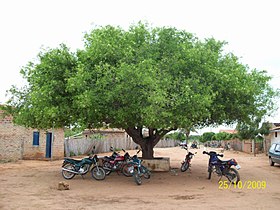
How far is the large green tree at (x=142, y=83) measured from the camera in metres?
11.5

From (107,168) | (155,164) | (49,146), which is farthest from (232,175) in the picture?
(49,146)

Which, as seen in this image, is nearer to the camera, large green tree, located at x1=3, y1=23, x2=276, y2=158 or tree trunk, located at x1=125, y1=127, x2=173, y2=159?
large green tree, located at x1=3, y1=23, x2=276, y2=158

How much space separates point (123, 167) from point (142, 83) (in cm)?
546

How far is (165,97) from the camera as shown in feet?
38.6

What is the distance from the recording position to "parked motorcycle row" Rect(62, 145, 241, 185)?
1321 centimetres

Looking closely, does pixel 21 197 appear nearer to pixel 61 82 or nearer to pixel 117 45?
pixel 61 82

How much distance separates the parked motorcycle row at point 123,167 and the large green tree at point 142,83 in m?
1.69

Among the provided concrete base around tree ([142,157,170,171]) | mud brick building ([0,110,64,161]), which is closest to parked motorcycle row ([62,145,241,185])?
concrete base around tree ([142,157,170,171])

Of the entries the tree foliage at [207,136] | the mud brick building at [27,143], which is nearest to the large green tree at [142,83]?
the mud brick building at [27,143]

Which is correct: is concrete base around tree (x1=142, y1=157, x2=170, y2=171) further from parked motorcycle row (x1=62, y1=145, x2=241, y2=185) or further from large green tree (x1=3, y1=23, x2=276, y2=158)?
large green tree (x1=3, y1=23, x2=276, y2=158)

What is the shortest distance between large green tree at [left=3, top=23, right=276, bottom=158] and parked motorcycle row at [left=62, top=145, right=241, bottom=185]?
1.69m

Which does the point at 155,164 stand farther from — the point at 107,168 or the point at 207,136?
the point at 207,136

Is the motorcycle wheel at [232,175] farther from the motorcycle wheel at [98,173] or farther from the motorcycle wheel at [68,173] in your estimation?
the motorcycle wheel at [68,173]

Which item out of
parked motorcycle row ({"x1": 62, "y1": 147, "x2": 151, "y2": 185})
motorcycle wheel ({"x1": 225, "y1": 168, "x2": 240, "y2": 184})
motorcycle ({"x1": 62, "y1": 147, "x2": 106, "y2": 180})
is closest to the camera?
motorcycle wheel ({"x1": 225, "y1": 168, "x2": 240, "y2": 184})
